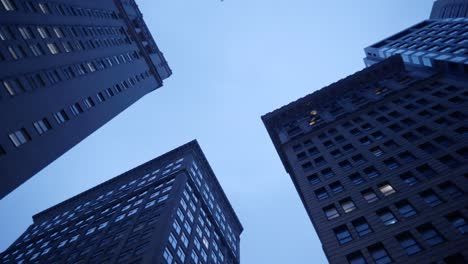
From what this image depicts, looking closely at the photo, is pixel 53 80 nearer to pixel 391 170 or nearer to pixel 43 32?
pixel 43 32

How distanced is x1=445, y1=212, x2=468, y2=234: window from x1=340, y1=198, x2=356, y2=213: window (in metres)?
8.48

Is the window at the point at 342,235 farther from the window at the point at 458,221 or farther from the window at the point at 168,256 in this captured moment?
the window at the point at 168,256

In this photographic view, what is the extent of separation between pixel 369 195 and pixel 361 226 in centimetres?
450

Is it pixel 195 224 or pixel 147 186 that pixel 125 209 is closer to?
pixel 147 186

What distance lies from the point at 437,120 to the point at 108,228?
51.1 metres

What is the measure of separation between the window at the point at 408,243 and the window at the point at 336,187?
10448mm

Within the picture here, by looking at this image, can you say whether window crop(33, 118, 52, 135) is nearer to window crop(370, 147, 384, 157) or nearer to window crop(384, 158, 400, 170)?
window crop(384, 158, 400, 170)

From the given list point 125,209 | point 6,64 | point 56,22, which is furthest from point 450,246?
point 125,209

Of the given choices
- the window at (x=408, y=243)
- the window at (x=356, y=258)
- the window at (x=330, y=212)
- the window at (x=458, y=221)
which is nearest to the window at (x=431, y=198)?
the window at (x=458, y=221)

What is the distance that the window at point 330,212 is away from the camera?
35.9 m

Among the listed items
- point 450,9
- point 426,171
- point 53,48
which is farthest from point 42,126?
point 450,9

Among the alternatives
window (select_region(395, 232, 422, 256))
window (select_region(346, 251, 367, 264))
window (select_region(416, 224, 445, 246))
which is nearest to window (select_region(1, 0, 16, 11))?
window (select_region(346, 251, 367, 264))

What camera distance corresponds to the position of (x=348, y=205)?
3631cm

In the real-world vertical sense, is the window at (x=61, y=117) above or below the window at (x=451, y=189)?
above
